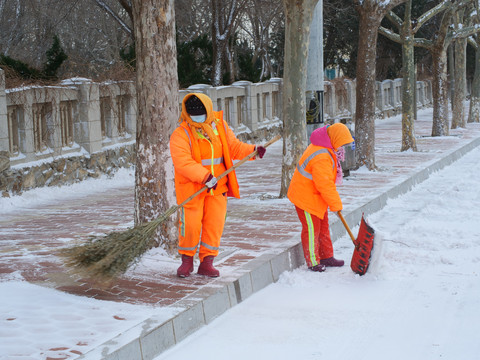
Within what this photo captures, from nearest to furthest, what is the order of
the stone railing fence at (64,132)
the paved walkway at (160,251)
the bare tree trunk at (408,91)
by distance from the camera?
the paved walkway at (160,251), the stone railing fence at (64,132), the bare tree trunk at (408,91)

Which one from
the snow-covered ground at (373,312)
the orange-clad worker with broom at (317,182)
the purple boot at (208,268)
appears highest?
the orange-clad worker with broom at (317,182)

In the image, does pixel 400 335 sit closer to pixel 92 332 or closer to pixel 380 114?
pixel 92 332

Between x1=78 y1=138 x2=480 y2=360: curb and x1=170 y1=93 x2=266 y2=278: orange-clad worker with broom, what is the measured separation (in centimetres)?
31

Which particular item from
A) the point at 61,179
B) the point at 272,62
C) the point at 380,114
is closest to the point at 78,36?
the point at 272,62

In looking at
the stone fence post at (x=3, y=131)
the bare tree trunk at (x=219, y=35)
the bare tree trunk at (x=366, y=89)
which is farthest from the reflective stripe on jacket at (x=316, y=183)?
the bare tree trunk at (x=219, y=35)

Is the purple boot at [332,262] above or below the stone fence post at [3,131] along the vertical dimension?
below

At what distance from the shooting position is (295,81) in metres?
11.1

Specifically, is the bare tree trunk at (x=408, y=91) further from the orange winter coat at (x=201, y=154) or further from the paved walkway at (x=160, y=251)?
the orange winter coat at (x=201, y=154)

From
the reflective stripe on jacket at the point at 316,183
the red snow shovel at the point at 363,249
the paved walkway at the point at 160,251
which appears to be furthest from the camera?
the reflective stripe on jacket at the point at 316,183

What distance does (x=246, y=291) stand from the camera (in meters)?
6.56

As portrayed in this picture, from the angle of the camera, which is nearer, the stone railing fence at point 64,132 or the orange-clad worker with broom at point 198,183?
the orange-clad worker with broom at point 198,183

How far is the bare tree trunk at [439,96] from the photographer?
2255 cm

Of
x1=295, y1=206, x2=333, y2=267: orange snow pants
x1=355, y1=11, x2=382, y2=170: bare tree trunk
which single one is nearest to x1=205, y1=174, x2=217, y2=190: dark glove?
x1=295, y1=206, x2=333, y2=267: orange snow pants

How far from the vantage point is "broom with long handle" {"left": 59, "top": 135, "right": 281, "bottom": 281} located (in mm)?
5930
